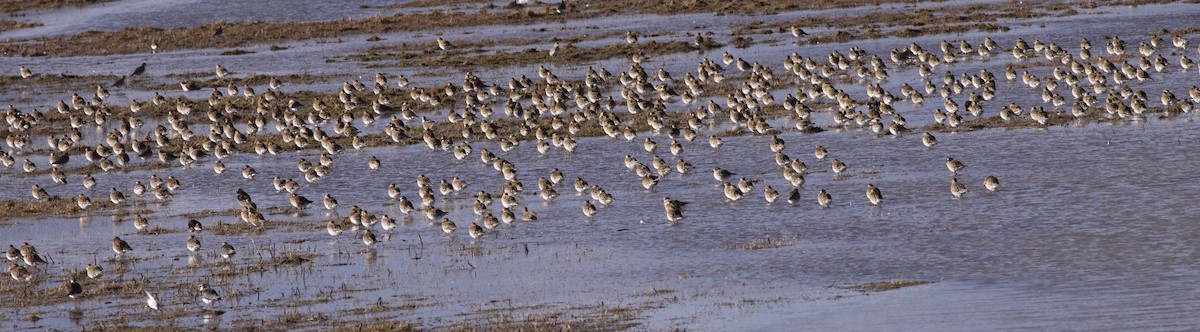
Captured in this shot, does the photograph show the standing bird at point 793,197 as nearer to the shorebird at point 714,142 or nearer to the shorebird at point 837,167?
the shorebird at point 837,167

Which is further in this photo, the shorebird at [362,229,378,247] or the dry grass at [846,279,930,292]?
the shorebird at [362,229,378,247]

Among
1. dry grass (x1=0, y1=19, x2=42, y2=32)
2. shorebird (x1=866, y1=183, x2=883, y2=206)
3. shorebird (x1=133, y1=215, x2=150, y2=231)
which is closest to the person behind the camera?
shorebird (x1=866, y1=183, x2=883, y2=206)

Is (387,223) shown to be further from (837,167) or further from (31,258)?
(837,167)

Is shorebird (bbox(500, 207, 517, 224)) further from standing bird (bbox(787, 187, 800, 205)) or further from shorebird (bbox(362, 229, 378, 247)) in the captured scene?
standing bird (bbox(787, 187, 800, 205))

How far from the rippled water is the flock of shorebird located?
1.06ft

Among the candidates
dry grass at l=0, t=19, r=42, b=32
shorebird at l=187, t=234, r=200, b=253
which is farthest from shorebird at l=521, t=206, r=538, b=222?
dry grass at l=0, t=19, r=42, b=32

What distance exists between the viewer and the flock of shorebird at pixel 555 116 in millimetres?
26688

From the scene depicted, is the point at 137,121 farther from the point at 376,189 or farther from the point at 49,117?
the point at 376,189

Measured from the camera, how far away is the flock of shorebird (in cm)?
2669

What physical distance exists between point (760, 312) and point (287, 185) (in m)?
12.6

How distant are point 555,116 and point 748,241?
41.7 feet

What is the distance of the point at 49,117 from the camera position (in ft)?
131

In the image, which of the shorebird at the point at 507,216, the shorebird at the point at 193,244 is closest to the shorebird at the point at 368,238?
the shorebird at the point at 507,216

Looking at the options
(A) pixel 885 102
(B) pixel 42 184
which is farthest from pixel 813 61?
(B) pixel 42 184
